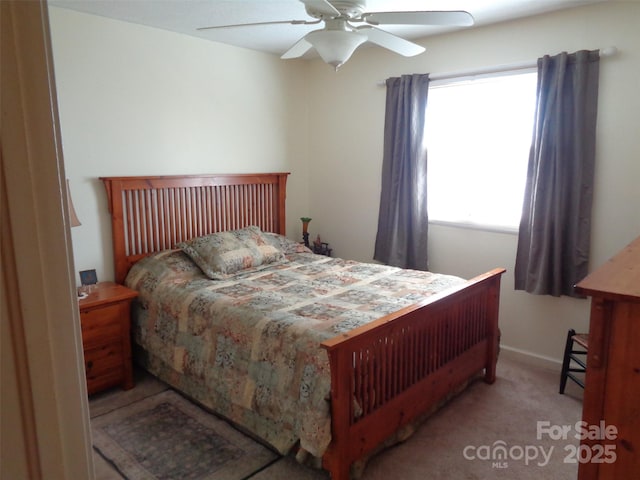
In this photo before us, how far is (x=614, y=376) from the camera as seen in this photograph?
1345mm

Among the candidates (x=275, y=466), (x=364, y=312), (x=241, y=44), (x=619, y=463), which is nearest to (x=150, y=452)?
(x=275, y=466)

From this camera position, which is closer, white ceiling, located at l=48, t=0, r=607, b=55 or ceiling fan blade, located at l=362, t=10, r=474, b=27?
ceiling fan blade, located at l=362, t=10, r=474, b=27

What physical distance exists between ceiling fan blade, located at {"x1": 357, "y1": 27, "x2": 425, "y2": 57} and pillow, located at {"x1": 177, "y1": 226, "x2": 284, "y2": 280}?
1.76 meters

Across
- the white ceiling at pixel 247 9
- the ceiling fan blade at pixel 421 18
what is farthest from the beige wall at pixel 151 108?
the ceiling fan blade at pixel 421 18

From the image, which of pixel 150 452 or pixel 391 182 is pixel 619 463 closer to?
pixel 150 452

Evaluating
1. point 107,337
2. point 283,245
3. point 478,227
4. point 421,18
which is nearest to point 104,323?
point 107,337

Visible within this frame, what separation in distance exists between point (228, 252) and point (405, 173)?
5.34 ft

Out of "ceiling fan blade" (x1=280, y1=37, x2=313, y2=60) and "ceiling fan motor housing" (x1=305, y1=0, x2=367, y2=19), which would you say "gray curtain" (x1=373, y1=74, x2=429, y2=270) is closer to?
"ceiling fan blade" (x1=280, y1=37, x2=313, y2=60)

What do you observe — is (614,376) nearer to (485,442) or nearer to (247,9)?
(485,442)

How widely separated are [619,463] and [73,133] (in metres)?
3.37

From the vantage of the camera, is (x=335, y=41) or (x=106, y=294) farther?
(x=106, y=294)

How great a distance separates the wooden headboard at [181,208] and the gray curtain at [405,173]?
1080mm

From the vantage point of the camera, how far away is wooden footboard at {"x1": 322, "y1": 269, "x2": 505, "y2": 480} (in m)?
1.95

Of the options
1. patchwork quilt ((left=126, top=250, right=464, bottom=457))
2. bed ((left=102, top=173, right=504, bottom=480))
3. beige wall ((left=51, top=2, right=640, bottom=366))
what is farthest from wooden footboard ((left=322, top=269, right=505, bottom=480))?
beige wall ((left=51, top=2, right=640, bottom=366))
